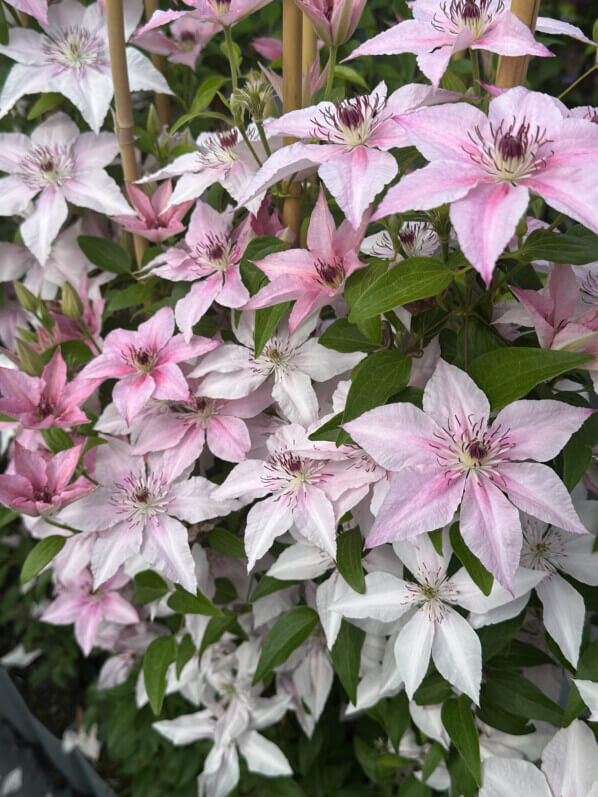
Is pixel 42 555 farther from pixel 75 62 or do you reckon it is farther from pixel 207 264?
pixel 75 62

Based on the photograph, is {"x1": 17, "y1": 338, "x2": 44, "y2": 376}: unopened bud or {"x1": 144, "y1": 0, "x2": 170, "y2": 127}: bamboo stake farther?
{"x1": 144, "y1": 0, "x2": 170, "y2": 127}: bamboo stake

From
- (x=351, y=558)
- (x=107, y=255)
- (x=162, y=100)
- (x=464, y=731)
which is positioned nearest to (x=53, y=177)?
(x=107, y=255)

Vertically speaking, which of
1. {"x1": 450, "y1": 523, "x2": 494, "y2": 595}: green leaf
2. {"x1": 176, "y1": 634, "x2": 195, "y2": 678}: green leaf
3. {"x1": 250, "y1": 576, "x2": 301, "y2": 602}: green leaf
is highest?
{"x1": 450, "y1": 523, "x2": 494, "y2": 595}: green leaf

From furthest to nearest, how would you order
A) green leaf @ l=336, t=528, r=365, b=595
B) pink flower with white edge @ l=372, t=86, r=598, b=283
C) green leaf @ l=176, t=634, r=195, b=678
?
green leaf @ l=176, t=634, r=195, b=678 → green leaf @ l=336, t=528, r=365, b=595 → pink flower with white edge @ l=372, t=86, r=598, b=283

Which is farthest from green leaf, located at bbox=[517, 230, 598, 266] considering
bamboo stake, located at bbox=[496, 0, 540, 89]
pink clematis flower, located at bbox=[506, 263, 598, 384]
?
bamboo stake, located at bbox=[496, 0, 540, 89]

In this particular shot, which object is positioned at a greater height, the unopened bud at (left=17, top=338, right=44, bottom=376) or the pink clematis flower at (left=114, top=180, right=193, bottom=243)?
the pink clematis flower at (left=114, top=180, right=193, bottom=243)

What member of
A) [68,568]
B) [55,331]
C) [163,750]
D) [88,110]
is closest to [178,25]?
[88,110]

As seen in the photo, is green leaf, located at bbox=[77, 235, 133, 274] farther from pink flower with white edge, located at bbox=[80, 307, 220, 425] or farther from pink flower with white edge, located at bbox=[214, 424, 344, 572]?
pink flower with white edge, located at bbox=[214, 424, 344, 572]

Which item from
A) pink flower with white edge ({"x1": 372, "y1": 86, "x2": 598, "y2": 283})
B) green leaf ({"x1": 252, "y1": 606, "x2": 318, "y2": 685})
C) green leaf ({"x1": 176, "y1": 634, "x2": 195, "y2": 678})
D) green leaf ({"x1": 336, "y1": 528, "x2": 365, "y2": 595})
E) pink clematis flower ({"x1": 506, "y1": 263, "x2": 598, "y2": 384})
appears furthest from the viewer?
green leaf ({"x1": 176, "y1": 634, "x2": 195, "y2": 678})
